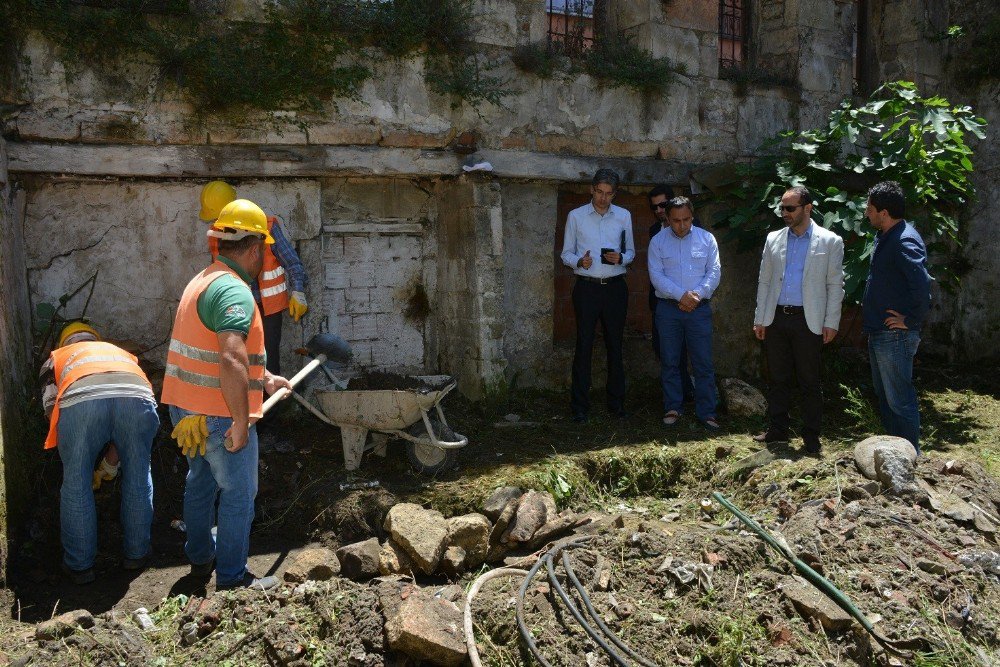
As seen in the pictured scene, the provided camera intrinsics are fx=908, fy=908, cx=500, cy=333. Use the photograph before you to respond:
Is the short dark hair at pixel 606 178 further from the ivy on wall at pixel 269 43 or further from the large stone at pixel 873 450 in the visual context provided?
the large stone at pixel 873 450

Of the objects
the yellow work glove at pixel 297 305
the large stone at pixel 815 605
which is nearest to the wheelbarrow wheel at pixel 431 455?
the yellow work glove at pixel 297 305

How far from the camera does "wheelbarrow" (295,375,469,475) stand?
6094 millimetres

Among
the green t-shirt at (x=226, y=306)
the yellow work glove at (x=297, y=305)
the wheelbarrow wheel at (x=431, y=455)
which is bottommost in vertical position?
the wheelbarrow wheel at (x=431, y=455)

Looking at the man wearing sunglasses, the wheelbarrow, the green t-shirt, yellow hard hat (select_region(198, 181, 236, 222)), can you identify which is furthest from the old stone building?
the green t-shirt

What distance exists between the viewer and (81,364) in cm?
493

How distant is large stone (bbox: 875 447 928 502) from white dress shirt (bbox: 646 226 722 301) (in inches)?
86.0

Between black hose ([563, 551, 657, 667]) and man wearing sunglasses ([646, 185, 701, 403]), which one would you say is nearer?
black hose ([563, 551, 657, 667])

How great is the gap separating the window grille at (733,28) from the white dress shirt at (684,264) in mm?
3130

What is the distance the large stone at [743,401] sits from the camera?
768cm

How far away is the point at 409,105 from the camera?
24.3 feet

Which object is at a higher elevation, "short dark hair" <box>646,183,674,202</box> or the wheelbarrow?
"short dark hair" <box>646,183,674,202</box>

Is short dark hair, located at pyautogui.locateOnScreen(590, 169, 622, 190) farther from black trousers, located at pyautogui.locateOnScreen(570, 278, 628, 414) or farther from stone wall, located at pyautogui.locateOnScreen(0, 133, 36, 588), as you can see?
stone wall, located at pyautogui.locateOnScreen(0, 133, 36, 588)

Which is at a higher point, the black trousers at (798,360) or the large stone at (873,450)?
the black trousers at (798,360)

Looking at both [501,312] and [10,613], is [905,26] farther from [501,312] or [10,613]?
[10,613]
